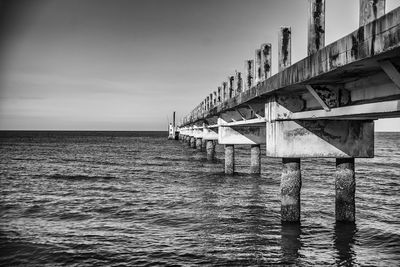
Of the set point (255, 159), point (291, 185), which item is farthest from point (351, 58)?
point (255, 159)

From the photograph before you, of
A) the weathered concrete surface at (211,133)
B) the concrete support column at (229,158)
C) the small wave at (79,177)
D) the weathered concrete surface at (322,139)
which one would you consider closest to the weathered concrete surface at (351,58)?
the weathered concrete surface at (322,139)

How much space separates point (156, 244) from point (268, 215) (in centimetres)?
468

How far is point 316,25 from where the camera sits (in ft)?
26.1

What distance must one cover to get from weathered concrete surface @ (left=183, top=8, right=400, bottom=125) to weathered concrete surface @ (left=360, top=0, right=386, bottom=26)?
212mm

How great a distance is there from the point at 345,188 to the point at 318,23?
4956mm

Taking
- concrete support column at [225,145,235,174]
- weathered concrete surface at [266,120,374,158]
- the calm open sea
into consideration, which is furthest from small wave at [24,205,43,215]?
concrete support column at [225,145,235,174]

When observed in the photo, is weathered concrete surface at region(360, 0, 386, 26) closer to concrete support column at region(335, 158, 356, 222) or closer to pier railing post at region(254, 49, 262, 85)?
concrete support column at region(335, 158, 356, 222)

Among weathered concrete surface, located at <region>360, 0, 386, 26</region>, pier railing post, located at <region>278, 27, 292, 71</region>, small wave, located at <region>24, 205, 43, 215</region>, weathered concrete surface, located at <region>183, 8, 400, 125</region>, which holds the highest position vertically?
pier railing post, located at <region>278, 27, 292, 71</region>

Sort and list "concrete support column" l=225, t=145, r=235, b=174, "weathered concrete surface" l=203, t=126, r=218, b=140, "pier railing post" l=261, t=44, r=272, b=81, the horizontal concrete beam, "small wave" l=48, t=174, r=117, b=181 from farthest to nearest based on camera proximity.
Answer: "weathered concrete surface" l=203, t=126, r=218, b=140 → "concrete support column" l=225, t=145, r=235, b=174 → "small wave" l=48, t=174, r=117, b=181 → "pier railing post" l=261, t=44, r=272, b=81 → the horizontal concrete beam

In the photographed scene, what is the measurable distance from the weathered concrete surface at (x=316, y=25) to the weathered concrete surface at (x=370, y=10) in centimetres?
202

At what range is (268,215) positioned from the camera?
13492 mm

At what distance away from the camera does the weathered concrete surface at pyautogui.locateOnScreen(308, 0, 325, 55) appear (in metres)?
7.88

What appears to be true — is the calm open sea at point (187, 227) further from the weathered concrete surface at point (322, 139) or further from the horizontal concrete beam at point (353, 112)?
the horizontal concrete beam at point (353, 112)

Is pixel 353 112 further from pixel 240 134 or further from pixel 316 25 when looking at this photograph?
pixel 240 134
